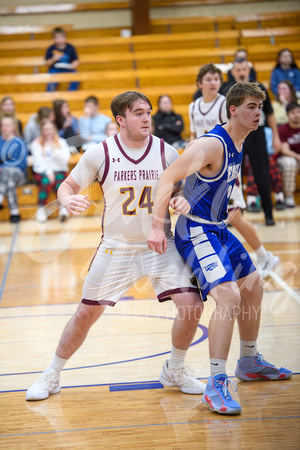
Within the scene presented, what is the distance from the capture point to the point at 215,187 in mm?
3549

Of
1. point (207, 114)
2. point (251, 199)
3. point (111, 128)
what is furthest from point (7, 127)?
point (207, 114)

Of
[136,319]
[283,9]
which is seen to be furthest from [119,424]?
[283,9]

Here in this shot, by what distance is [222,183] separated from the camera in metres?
3.55

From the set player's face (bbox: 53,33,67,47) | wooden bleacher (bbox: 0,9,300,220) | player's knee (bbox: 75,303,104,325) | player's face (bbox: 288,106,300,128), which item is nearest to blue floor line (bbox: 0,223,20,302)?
player's knee (bbox: 75,303,104,325)

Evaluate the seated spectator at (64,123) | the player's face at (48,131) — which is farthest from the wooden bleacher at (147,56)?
the player's face at (48,131)

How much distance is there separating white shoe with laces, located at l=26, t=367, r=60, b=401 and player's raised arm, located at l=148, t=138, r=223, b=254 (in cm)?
96

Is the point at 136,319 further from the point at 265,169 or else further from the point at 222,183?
the point at 265,169

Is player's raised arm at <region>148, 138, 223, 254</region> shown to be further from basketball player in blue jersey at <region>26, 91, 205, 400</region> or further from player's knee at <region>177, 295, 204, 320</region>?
player's knee at <region>177, 295, 204, 320</region>

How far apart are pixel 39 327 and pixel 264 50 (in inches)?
417

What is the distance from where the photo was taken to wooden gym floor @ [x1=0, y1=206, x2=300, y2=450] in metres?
3.08

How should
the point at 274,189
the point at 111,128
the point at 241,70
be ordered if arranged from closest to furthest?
the point at 241,70
the point at 274,189
the point at 111,128

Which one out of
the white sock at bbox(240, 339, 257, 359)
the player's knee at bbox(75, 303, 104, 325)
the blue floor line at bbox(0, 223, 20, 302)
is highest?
the player's knee at bbox(75, 303, 104, 325)

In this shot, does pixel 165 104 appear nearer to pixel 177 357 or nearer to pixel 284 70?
pixel 284 70

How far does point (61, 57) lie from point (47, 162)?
3895 mm
